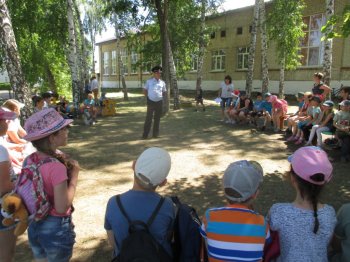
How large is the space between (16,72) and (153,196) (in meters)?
6.82

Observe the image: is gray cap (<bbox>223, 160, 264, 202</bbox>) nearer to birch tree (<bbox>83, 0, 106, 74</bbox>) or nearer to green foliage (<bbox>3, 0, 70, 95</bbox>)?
green foliage (<bbox>3, 0, 70, 95</bbox>)

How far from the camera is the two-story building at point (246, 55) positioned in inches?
753

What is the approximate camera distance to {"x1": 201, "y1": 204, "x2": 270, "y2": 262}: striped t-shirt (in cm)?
194

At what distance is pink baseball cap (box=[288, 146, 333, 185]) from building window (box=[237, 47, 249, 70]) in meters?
24.8

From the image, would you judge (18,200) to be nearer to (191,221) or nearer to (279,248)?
(191,221)

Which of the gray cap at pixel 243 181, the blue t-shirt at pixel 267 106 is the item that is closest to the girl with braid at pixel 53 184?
the gray cap at pixel 243 181

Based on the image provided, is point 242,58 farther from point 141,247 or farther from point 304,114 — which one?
point 141,247

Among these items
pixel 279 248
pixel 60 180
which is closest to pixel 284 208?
pixel 279 248

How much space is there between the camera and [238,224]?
196cm

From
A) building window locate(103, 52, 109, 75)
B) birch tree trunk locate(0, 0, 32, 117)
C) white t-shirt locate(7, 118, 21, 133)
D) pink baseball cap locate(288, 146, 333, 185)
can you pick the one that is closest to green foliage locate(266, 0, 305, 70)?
birch tree trunk locate(0, 0, 32, 117)

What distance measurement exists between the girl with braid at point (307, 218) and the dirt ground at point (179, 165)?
200 centimetres

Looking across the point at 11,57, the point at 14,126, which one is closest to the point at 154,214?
the point at 14,126

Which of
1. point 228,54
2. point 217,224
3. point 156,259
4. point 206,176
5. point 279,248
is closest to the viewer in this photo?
point 156,259

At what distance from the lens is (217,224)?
1987 millimetres
